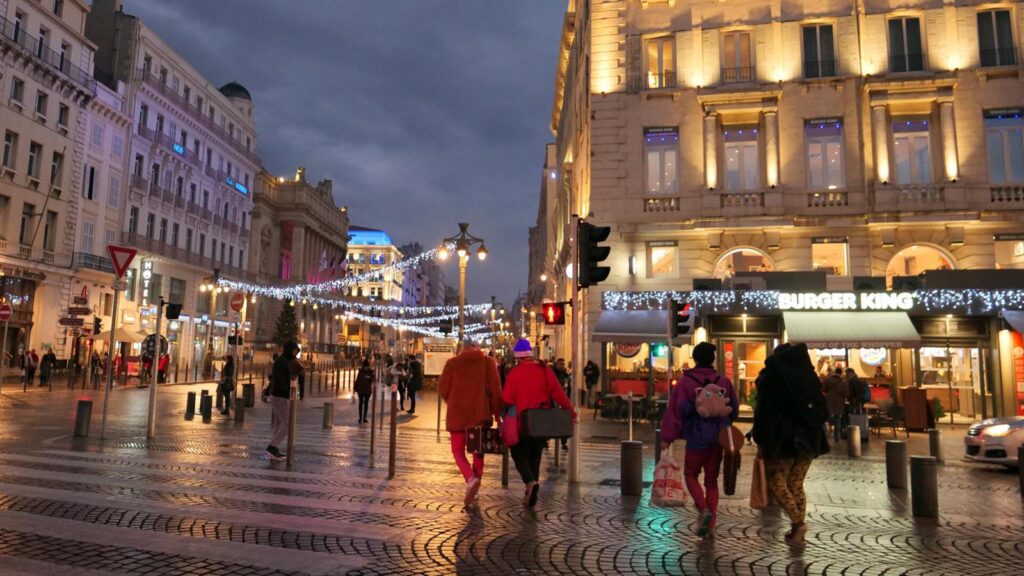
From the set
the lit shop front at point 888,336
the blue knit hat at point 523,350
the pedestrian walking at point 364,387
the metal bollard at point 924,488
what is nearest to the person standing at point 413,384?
the pedestrian walking at point 364,387

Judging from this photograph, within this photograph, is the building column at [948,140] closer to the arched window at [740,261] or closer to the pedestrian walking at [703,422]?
the arched window at [740,261]

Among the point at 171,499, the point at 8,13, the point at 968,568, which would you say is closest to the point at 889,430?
the point at 968,568

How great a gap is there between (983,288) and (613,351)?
11.6 m

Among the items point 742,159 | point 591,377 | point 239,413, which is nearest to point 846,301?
point 742,159

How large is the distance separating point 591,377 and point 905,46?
1608 centimetres

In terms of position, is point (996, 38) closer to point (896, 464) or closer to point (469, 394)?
point (896, 464)

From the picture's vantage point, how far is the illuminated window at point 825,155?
2520cm

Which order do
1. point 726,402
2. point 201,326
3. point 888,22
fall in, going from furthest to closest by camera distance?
point 201,326, point 888,22, point 726,402

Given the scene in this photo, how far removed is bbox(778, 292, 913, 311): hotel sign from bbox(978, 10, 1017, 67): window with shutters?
375 inches

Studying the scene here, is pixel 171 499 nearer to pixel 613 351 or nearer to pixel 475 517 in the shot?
pixel 475 517

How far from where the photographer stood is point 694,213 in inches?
1003

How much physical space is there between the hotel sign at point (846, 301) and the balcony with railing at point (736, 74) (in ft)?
27.6

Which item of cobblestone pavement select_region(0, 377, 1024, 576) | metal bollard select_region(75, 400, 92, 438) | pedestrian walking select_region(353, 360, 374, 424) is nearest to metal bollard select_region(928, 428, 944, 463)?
cobblestone pavement select_region(0, 377, 1024, 576)

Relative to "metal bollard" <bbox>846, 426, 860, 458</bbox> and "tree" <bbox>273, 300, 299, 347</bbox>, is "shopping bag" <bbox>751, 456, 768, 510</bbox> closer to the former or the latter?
"metal bollard" <bbox>846, 426, 860, 458</bbox>
